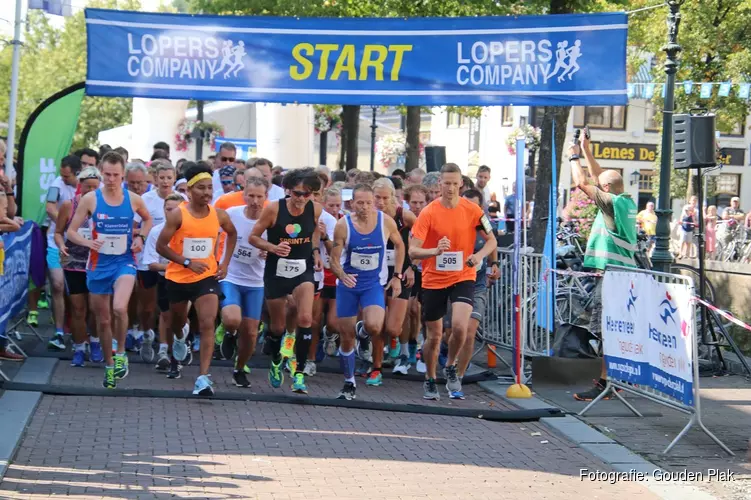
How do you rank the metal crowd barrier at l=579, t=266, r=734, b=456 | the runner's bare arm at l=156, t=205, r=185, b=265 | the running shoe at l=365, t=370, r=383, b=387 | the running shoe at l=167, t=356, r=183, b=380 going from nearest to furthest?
the metal crowd barrier at l=579, t=266, r=734, b=456, the runner's bare arm at l=156, t=205, r=185, b=265, the running shoe at l=167, t=356, r=183, b=380, the running shoe at l=365, t=370, r=383, b=387

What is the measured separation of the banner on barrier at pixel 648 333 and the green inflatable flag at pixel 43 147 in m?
7.25

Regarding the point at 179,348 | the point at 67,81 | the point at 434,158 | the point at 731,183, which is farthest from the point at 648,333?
the point at 67,81

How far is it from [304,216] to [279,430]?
2327 mm

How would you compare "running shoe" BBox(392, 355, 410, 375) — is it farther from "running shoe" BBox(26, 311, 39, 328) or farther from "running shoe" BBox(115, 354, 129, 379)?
"running shoe" BBox(26, 311, 39, 328)

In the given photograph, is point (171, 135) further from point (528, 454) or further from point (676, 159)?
Answer: point (528, 454)

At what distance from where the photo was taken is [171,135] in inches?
1843

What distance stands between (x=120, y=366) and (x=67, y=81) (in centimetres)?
6241

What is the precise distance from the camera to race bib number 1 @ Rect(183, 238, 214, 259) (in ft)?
33.9

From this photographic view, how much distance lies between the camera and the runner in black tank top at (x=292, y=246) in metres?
10.4

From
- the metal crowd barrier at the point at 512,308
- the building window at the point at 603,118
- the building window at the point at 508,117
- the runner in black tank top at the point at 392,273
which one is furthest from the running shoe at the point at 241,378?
the building window at the point at 603,118

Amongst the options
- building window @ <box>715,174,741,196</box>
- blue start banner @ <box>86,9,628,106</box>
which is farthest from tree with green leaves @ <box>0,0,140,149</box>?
blue start banner @ <box>86,9,628,106</box>

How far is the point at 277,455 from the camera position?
8039 mm

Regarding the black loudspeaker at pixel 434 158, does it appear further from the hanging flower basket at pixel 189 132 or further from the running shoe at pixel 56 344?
the hanging flower basket at pixel 189 132

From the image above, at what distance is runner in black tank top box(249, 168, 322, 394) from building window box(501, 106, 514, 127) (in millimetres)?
43024
